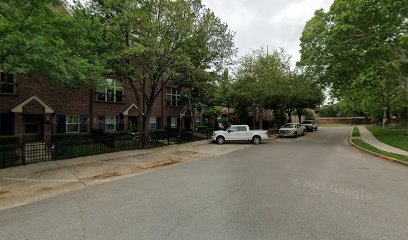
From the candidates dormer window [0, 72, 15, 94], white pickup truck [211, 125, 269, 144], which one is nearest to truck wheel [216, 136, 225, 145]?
white pickup truck [211, 125, 269, 144]

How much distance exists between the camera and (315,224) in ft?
16.1

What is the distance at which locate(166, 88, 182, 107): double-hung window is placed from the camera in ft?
105

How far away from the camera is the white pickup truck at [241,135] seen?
76.2 ft

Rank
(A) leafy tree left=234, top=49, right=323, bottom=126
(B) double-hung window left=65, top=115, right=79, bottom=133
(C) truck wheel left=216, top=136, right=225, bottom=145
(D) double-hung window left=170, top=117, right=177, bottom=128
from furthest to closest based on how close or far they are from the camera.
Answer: (D) double-hung window left=170, top=117, right=177, bottom=128, (A) leafy tree left=234, top=49, right=323, bottom=126, (C) truck wheel left=216, top=136, right=225, bottom=145, (B) double-hung window left=65, top=115, right=79, bottom=133

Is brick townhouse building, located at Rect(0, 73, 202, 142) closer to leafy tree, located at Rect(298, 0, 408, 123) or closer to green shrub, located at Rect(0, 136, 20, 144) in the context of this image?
green shrub, located at Rect(0, 136, 20, 144)

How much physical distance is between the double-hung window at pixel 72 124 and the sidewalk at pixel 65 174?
8.04 m

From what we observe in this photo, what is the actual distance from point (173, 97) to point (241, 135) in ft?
39.9

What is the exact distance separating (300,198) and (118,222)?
4.24 m

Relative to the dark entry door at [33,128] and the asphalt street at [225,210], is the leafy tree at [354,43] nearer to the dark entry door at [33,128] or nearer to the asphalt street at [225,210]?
the asphalt street at [225,210]

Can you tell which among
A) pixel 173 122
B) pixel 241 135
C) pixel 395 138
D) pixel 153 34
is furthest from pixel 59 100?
pixel 395 138

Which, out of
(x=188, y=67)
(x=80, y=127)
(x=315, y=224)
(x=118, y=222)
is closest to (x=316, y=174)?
(x=315, y=224)

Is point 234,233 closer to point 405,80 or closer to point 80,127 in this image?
point 80,127

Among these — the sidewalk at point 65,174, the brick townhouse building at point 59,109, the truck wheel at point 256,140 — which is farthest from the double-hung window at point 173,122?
the sidewalk at point 65,174

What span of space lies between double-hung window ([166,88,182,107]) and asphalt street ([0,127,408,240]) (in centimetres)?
2281
